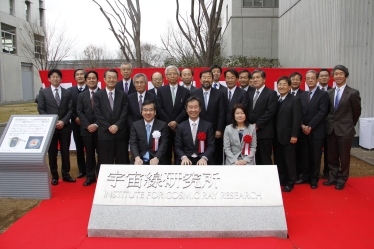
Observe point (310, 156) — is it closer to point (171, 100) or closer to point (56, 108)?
point (171, 100)

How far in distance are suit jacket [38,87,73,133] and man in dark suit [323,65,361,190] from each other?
394 centimetres

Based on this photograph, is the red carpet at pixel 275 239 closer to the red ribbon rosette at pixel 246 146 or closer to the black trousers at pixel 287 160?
the black trousers at pixel 287 160

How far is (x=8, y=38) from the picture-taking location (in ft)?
77.4

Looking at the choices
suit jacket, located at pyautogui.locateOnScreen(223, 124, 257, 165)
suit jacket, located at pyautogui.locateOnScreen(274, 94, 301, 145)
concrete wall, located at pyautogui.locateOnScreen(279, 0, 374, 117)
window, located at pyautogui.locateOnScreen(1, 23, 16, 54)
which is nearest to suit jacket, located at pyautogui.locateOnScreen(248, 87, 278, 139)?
suit jacket, located at pyautogui.locateOnScreen(274, 94, 301, 145)

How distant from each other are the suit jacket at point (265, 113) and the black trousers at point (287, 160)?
1.01 ft

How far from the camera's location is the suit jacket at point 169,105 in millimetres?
4465

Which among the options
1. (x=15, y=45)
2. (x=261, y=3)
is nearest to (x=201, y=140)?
(x=261, y=3)

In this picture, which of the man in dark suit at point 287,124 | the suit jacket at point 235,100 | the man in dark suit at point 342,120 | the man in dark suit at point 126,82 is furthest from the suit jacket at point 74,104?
the man in dark suit at point 342,120

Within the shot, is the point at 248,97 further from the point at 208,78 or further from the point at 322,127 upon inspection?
the point at 322,127

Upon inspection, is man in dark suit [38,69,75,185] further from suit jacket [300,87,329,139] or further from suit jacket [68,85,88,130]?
suit jacket [300,87,329,139]

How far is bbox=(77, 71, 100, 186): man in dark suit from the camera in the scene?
4.59 metres

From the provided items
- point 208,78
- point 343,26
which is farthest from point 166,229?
point 343,26

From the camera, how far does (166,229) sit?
2941mm

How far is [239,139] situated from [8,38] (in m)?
25.4
